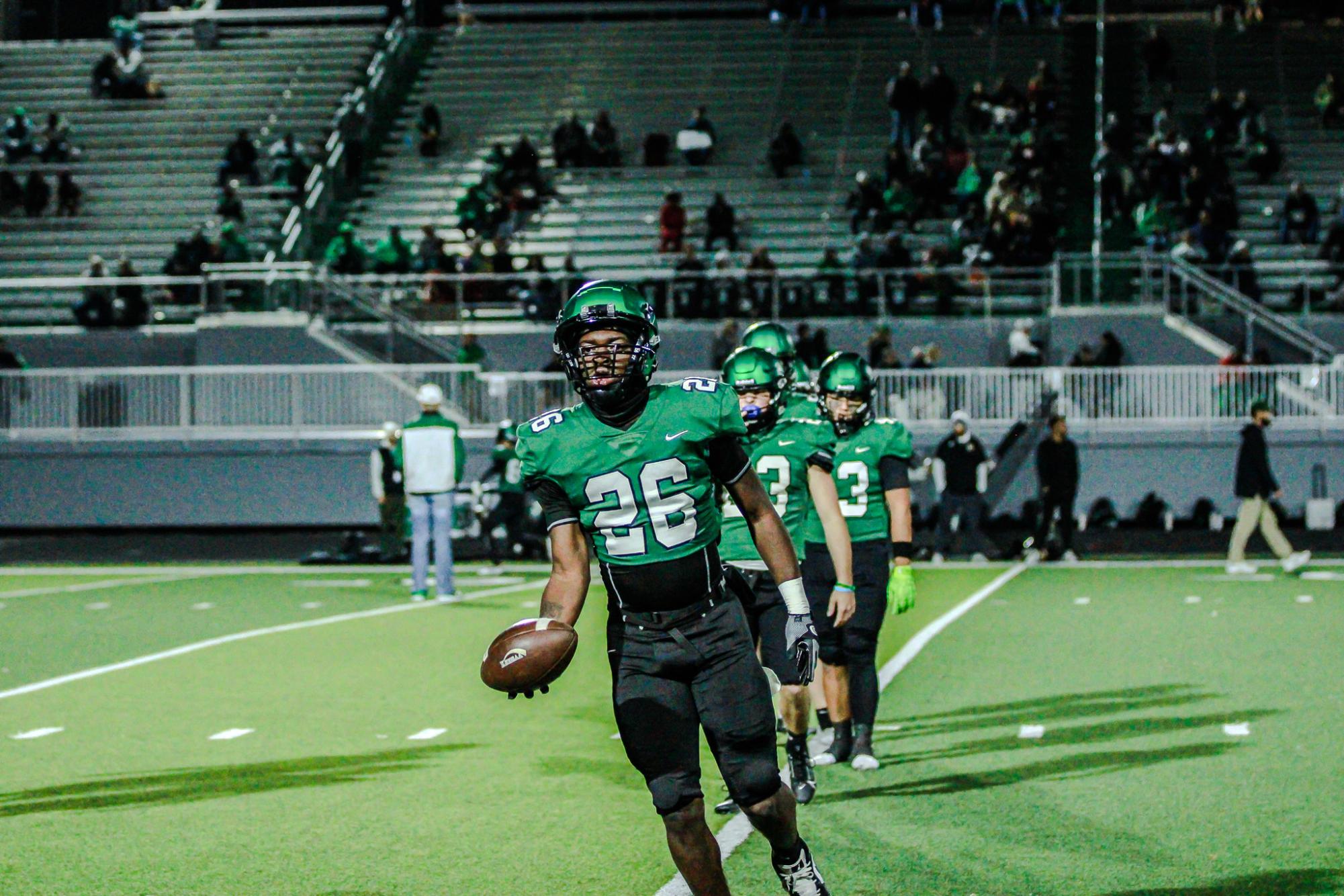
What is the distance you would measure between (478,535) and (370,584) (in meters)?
5.70

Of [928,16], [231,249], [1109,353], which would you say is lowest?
[1109,353]

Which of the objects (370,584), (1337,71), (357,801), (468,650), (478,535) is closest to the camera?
(357,801)

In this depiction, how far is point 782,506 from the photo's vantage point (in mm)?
7902

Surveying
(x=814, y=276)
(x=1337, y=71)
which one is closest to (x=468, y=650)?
(x=814, y=276)

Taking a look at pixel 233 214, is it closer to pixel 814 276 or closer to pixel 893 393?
pixel 814 276

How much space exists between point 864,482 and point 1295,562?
11.4m

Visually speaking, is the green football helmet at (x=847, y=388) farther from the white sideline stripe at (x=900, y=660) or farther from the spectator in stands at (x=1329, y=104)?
the spectator in stands at (x=1329, y=104)

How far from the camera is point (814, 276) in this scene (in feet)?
89.6

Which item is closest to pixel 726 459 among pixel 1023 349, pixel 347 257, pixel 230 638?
pixel 230 638

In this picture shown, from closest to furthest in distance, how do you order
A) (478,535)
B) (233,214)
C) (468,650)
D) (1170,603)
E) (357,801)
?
(357,801) → (468,650) → (1170,603) → (478,535) → (233,214)

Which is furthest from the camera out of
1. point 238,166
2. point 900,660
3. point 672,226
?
point 238,166

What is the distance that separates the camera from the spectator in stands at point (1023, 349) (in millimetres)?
25438

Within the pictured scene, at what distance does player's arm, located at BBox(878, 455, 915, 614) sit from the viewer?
8531 mm

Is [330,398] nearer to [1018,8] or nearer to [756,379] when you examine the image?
[1018,8]
